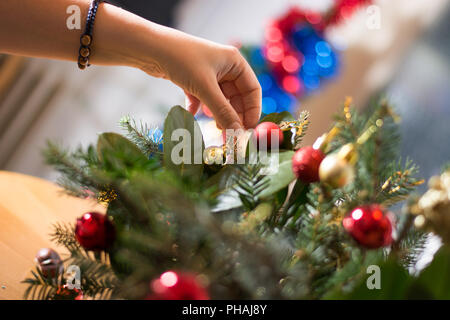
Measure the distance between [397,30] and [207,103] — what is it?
6.11ft

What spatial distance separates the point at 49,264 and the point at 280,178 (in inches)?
11.3

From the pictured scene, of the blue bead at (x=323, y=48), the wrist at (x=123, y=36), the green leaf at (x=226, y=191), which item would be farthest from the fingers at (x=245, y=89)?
the blue bead at (x=323, y=48)

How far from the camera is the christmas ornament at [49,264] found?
35cm

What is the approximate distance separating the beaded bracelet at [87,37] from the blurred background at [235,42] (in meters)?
0.96

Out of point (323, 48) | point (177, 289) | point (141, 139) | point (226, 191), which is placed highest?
point (323, 48)

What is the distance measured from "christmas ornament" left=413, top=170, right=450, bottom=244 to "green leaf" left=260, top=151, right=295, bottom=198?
4.4 inches

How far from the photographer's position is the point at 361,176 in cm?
29

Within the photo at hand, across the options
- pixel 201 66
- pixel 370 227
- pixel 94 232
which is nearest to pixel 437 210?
pixel 370 227

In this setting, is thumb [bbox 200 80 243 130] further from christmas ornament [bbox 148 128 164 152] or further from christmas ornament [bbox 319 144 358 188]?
christmas ornament [bbox 319 144 358 188]

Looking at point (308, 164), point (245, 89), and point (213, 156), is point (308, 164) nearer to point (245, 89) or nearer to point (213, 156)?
point (213, 156)

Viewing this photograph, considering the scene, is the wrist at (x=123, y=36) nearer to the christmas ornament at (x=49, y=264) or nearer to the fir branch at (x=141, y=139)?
the fir branch at (x=141, y=139)

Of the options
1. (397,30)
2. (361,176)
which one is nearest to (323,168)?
(361,176)

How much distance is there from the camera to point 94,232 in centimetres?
29

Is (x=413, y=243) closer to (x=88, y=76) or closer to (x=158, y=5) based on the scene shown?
(x=158, y=5)
